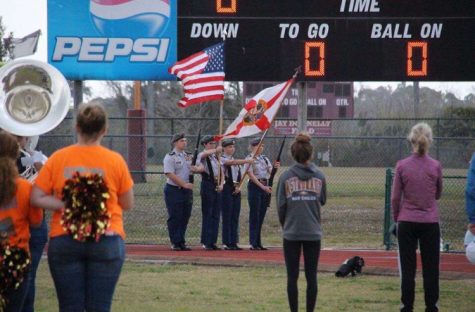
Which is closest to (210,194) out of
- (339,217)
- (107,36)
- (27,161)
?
(107,36)

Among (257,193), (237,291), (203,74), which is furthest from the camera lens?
(257,193)

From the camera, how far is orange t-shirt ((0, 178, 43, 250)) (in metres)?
7.43

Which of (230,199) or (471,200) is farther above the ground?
(471,200)

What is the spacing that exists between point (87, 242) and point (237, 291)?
536cm

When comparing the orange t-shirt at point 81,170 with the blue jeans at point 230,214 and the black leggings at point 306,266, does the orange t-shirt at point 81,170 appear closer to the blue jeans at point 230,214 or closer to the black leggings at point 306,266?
the black leggings at point 306,266

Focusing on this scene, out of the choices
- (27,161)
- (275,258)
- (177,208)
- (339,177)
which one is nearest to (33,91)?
(27,161)

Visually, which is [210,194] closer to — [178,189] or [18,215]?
[178,189]

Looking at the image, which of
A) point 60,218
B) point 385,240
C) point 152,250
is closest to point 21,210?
point 60,218

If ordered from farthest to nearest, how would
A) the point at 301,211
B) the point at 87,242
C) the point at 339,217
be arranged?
the point at 339,217, the point at 301,211, the point at 87,242

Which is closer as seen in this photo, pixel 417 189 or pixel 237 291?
pixel 417 189

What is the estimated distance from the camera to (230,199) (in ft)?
59.7

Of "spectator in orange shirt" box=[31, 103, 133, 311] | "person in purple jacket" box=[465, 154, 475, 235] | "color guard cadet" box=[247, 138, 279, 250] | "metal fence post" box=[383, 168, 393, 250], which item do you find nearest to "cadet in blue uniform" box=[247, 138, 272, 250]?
"color guard cadet" box=[247, 138, 279, 250]

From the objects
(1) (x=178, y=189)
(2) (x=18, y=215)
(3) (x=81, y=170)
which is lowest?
(1) (x=178, y=189)

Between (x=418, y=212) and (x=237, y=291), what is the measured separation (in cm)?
284
